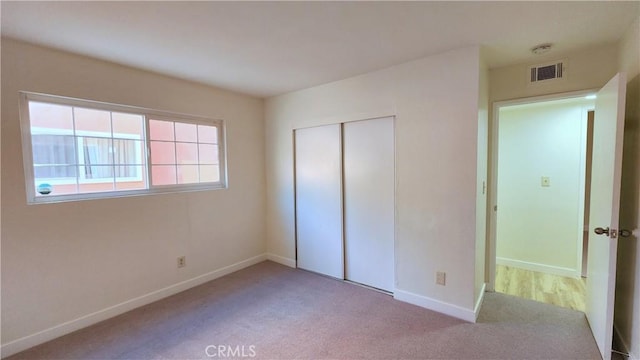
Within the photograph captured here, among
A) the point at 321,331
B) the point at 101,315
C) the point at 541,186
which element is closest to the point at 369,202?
the point at 321,331

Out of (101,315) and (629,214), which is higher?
(629,214)

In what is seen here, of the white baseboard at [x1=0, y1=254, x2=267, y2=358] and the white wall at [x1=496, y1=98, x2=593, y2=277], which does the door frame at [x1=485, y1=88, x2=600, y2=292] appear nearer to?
the white wall at [x1=496, y1=98, x2=593, y2=277]

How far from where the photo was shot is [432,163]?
251cm

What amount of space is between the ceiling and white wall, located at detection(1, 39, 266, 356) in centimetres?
23

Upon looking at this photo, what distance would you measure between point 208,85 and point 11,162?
180 centimetres

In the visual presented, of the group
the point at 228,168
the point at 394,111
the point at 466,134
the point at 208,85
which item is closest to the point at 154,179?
the point at 228,168

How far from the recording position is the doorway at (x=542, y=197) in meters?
3.22

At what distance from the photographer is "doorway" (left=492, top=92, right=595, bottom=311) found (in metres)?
3.22

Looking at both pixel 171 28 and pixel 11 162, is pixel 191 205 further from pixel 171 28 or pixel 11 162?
pixel 171 28

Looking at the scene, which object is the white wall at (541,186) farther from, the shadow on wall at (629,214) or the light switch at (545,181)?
the shadow on wall at (629,214)

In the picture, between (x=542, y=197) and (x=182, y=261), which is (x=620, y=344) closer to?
(x=542, y=197)

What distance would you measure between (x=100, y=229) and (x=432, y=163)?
117 inches

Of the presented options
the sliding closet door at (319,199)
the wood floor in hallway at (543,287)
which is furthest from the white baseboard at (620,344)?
the sliding closet door at (319,199)

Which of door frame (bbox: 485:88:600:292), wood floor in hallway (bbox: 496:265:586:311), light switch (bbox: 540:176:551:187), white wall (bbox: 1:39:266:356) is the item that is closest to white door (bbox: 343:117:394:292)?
door frame (bbox: 485:88:600:292)
